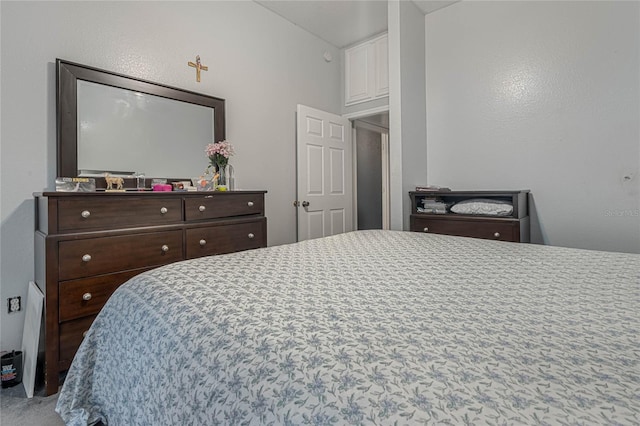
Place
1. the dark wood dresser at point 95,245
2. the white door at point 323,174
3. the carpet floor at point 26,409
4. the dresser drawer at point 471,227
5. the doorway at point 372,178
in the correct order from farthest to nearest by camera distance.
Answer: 1. the doorway at point 372,178
2. the white door at point 323,174
3. the dresser drawer at point 471,227
4. the dark wood dresser at point 95,245
5. the carpet floor at point 26,409

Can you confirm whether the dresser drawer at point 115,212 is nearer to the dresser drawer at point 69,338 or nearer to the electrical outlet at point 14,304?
the dresser drawer at point 69,338

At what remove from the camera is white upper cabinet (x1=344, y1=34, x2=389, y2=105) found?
3.82 metres

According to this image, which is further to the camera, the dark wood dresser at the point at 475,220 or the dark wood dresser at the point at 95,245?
the dark wood dresser at the point at 475,220

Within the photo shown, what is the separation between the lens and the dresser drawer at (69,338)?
5.62 feet

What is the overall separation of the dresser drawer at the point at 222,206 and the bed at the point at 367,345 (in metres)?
1.09

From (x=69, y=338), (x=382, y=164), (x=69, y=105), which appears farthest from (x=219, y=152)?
(x=382, y=164)

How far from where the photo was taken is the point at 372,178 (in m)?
5.52

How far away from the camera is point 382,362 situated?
561mm

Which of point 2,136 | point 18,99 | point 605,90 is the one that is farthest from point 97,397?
point 605,90

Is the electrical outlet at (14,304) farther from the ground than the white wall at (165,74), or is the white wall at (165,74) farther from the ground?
the white wall at (165,74)

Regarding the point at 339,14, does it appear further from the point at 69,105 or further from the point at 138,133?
the point at 69,105

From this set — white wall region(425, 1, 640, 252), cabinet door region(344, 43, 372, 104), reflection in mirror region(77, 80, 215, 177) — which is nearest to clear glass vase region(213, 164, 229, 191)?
reflection in mirror region(77, 80, 215, 177)

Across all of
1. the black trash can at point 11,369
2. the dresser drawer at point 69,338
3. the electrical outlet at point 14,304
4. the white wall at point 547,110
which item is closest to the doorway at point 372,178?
the white wall at point 547,110

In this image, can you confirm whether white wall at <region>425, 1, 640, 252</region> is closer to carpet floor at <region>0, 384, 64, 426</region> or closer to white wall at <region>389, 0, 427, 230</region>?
white wall at <region>389, 0, 427, 230</region>
